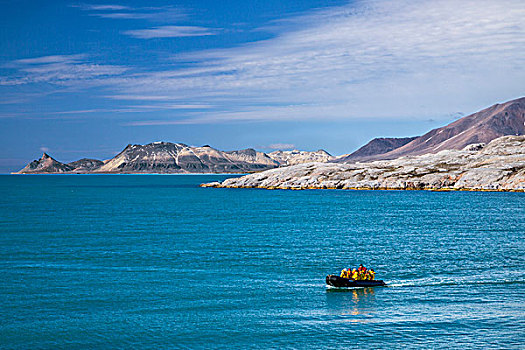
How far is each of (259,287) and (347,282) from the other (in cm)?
802

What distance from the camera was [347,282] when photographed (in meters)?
48.8

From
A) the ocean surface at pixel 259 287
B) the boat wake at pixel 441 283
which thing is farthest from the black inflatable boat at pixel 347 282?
the boat wake at pixel 441 283

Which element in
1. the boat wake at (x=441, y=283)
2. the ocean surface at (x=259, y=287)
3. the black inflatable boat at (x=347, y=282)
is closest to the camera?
the ocean surface at (x=259, y=287)

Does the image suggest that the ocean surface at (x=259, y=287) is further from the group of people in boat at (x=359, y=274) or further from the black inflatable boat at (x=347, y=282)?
the group of people in boat at (x=359, y=274)

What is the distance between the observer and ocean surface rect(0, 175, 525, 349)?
36.5 meters

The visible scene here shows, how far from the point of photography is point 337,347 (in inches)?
1358

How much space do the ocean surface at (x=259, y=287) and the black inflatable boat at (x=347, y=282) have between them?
0.56 m

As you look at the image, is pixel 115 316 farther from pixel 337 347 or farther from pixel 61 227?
pixel 61 227

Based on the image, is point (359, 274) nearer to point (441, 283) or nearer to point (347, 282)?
point (347, 282)

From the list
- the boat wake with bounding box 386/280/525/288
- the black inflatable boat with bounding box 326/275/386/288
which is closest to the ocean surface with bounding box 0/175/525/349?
the boat wake with bounding box 386/280/525/288

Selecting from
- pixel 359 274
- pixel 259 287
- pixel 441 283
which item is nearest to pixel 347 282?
pixel 359 274

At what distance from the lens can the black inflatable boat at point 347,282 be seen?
48469mm

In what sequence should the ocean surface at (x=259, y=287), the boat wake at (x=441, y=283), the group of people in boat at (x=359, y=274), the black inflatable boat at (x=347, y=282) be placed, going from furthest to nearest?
1. the boat wake at (x=441, y=283)
2. the group of people in boat at (x=359, y=274)
3. the black inflatable boat at (x=347, y=282)
4. the ocean surface at (x=259, y=287)

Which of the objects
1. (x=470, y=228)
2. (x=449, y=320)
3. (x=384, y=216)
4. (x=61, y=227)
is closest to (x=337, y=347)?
(x=449, y=320)
